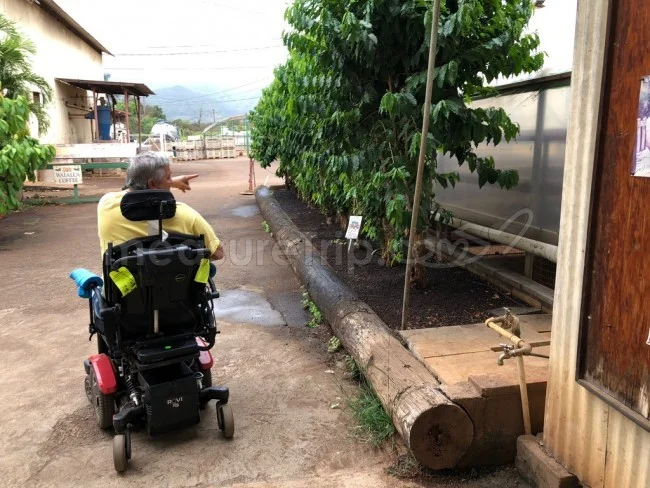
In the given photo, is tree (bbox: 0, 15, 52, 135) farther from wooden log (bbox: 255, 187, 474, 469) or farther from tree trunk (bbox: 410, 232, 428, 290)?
tree trunk (bbox: 410, 232, 428, 290)

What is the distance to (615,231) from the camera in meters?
2.36

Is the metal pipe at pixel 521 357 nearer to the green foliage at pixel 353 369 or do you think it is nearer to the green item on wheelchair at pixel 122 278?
the green foliage at pixel 353 369

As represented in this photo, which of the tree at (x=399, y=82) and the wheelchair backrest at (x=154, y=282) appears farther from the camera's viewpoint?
the tree at (x=399, y=82)

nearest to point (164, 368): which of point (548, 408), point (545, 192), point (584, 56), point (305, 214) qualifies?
point (548, 408)

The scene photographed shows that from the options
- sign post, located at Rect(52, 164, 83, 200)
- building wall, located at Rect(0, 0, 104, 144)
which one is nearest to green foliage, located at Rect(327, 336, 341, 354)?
sign post, located at Rect(52, 164, 83, 200)

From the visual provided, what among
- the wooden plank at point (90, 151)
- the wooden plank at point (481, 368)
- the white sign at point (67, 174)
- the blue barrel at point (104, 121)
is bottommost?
the wooden plank at point (481, 368)

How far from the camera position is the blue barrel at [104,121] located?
2219 cm

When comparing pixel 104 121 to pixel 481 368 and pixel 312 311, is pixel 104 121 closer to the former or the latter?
pixel 312 311

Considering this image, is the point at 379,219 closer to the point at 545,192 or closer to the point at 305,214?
the point at 545,192

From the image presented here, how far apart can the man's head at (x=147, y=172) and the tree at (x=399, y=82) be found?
181cm

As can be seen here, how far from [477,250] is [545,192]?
1277mm

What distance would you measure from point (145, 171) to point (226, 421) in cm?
161

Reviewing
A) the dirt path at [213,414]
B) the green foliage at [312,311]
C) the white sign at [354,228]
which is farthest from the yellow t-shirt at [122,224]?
the white sign at [354,228]

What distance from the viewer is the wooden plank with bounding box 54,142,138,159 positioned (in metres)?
14.2
